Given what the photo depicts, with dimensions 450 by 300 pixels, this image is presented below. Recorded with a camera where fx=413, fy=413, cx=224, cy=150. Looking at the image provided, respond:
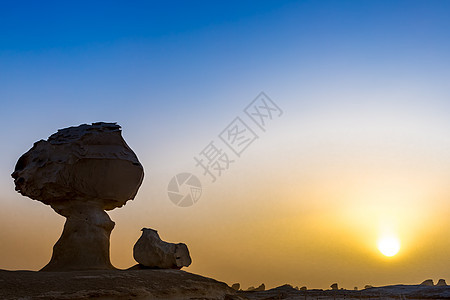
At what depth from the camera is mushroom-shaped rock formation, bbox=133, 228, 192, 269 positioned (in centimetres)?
1997

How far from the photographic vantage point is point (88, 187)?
67.1 feet

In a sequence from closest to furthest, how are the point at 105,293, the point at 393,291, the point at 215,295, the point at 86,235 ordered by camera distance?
1. the point at 105,293
2. the point at 215,295
3. the point at 86,235
4. the point at 393,291

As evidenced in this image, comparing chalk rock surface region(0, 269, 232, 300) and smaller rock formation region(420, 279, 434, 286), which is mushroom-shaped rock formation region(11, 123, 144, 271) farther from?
smaller rock formation region(420, 279, 434, 286)

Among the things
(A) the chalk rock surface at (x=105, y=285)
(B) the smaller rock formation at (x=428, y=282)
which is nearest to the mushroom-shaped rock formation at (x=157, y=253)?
(A) the chalk rock surface at (x=105, y=285)

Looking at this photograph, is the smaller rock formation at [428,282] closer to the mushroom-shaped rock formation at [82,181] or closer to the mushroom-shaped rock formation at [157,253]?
the mushroom-shaped rock formation at [157,253]

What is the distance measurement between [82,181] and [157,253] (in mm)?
5131

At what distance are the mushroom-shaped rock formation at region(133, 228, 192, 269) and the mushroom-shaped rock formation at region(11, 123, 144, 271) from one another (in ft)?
5.08

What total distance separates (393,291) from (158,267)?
16367 mm

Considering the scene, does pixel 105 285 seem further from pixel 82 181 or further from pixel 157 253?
pixel 82 181

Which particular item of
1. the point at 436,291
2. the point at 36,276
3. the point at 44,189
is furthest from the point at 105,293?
the point at 436,291

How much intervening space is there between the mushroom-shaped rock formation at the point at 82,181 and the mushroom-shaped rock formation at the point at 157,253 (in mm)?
1547

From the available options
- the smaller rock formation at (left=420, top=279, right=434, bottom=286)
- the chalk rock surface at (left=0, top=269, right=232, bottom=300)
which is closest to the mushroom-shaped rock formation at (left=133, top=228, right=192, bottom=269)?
the chalk rock surface at (left=0, top=269, right=232, bottom=300)

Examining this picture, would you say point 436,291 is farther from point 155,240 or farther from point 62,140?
point 62,140

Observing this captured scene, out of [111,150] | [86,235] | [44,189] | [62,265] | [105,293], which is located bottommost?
[105,293]
